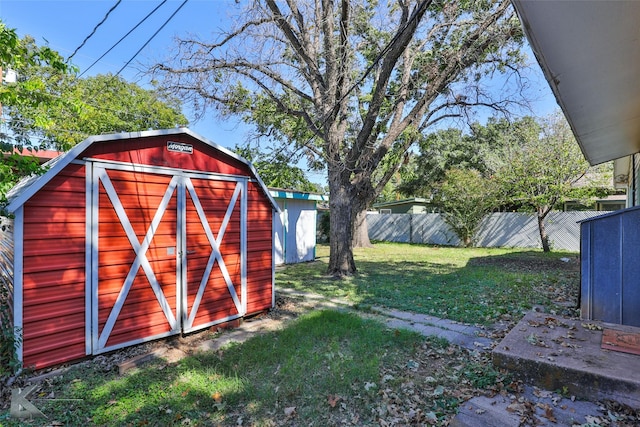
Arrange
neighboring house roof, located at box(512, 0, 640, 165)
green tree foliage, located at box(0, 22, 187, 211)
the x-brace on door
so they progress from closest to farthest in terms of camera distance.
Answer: neighboring house roof, located at box(512, 0, 640, 165) → green tree foliage, located at box(0, 22, 187, 211) → the x-brace on door

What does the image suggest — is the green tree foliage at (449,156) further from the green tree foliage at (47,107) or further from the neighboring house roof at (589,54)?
the neighboring house roof at (589,54)

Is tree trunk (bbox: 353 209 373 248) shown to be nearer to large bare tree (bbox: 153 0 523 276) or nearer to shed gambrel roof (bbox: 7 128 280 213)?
large bare tree (bbox: 153 0 523 276)

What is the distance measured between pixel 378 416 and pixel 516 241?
1471 cm

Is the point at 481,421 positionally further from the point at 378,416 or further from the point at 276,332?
the point at 276,332

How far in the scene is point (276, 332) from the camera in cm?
441

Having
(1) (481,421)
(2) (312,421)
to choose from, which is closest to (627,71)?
(1) (481,421)

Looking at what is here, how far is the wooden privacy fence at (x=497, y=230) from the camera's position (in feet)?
43.8

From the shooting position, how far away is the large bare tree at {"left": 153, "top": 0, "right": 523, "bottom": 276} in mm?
7273

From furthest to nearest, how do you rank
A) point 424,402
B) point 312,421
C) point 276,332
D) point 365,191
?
point 365,191 < point 276,332 < point 424,402 < point 312,421

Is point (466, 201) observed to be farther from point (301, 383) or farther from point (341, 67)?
point (301, 383)

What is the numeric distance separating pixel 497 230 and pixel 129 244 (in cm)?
1536

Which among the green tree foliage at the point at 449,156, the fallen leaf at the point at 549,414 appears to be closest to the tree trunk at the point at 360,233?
the green tree foliage at the point at 449,156

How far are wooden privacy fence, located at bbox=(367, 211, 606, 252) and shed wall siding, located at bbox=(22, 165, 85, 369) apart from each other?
13.5m

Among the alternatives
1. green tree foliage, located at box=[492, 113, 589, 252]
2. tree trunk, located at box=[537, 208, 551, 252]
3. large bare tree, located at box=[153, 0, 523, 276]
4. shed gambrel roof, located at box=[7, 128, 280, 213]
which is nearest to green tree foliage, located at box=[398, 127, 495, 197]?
green tree foliage, located at box=[492, 113, 589, 252]
